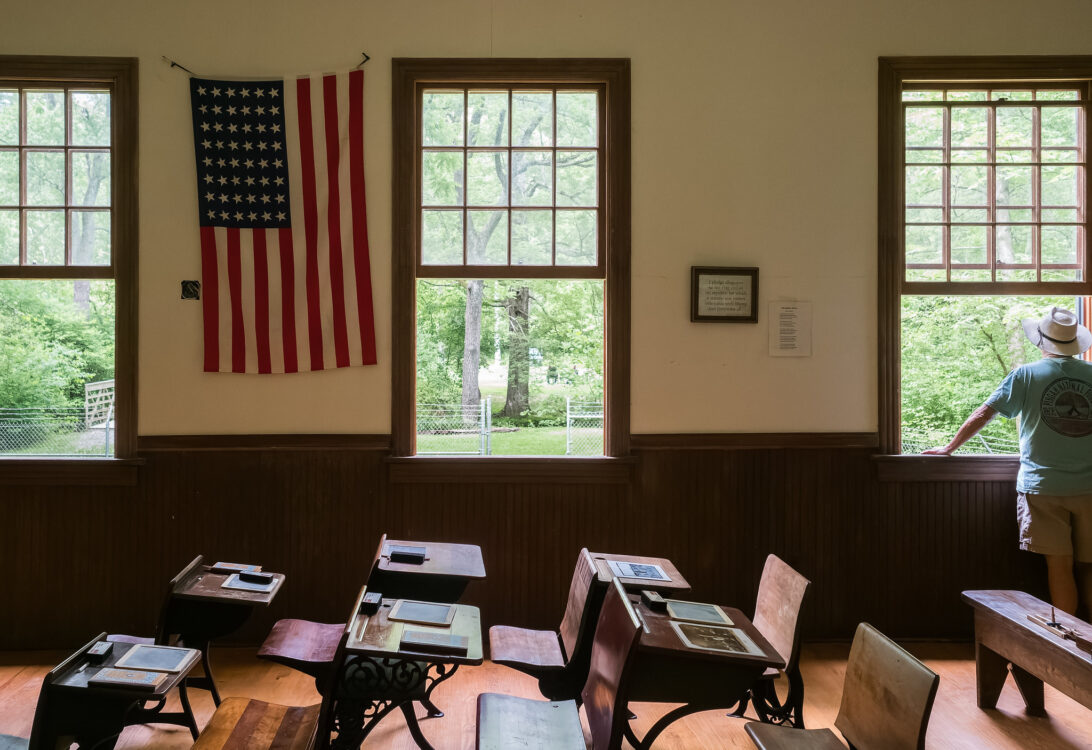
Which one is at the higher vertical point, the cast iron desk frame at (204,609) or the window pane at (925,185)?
the window pane at (925,185)

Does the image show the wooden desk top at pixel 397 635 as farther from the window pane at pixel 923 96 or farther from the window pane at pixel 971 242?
the window pane at pixel 923 96

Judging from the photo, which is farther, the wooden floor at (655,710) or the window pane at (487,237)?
the window pane at (487,237)

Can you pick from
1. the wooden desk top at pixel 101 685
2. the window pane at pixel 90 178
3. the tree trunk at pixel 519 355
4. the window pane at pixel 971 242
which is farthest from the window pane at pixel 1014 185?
the window pane at pixel 90 178

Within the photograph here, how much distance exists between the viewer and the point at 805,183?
4.17 meters

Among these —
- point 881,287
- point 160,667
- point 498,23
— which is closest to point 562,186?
point 498,23

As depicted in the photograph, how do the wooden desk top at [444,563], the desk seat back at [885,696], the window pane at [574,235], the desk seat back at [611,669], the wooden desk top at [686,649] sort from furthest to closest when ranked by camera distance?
the window pane at [574,235] → the wooden desk top at [444,563] → the wooden desk top at [686,649] → the desk seat back at [611,669] → the desk seat back at [885,696]

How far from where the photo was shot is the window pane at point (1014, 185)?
14.0 feet

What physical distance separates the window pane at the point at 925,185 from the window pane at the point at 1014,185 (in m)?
0.36

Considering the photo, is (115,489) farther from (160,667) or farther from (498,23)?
(498,23)

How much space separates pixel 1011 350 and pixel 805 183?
5.63ft

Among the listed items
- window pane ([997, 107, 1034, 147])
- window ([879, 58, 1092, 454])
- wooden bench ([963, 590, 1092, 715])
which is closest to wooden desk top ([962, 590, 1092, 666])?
wooden bench ([963, 590, 1092, 715])

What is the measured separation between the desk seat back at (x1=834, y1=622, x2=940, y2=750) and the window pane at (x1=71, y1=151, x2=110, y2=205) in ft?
15.0

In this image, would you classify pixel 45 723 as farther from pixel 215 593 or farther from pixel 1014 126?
pixel 1014 126

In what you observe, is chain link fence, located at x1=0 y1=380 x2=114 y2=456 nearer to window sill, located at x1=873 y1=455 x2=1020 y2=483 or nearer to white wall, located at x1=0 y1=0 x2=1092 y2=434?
white wall, located at x1=0 y1=0 x2=1092 y2=434
